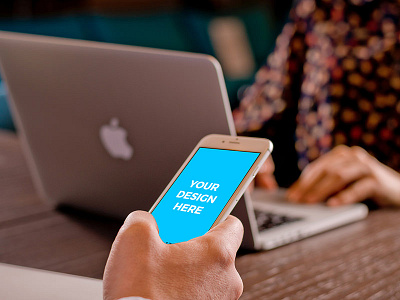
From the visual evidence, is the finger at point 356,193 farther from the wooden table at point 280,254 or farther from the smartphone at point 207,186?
the smartphone at point 207,186

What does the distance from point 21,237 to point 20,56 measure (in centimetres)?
27

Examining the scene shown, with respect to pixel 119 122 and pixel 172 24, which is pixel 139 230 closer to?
pixel 119 122

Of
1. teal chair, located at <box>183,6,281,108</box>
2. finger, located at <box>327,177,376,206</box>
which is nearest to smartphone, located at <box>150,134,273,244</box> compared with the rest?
finger, located at <box>327,177,376,206</box>

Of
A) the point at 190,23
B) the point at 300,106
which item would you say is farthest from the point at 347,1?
the point at 190,23

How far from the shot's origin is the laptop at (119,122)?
0.61 meters

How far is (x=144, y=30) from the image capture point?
3.35 meters

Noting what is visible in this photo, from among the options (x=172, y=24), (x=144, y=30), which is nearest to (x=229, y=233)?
(x=144, y=30)

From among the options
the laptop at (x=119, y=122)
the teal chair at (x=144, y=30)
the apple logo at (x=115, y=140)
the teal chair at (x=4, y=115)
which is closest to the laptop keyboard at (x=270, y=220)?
the laptop at (x=119, y=122)

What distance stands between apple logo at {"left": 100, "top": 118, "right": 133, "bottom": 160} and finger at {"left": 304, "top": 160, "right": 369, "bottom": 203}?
34 cm

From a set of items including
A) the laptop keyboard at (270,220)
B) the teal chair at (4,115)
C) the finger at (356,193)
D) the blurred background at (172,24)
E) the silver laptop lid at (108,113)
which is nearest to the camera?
the silver laptop lid at (108,113)

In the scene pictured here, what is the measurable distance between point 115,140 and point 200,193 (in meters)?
0.23

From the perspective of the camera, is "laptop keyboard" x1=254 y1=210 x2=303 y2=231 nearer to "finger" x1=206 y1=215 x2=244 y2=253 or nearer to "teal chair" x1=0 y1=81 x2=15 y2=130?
"finger" x1=206 y1=215 x2=244 y2=253

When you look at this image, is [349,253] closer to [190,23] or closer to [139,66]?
[139,66]

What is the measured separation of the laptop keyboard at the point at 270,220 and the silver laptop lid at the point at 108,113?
0.51 feet
